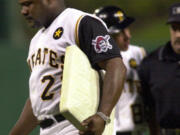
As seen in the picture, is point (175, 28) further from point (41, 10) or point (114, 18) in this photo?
point (41, 10)

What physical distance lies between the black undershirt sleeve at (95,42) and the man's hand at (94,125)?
386 millimetres

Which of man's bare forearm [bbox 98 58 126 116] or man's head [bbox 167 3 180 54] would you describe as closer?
man's bare forearm [bbox 98 58 126 116]

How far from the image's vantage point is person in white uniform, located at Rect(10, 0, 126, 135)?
3354 mm

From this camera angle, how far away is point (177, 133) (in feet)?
18.2

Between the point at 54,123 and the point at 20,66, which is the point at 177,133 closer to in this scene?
the point at 54,123

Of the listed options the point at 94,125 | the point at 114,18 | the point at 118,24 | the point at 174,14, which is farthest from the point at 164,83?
the point at 94,125

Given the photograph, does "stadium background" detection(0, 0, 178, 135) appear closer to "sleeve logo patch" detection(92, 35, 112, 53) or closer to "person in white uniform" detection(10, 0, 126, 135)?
"person in white uniform" detection(10, 0, 126, 135)

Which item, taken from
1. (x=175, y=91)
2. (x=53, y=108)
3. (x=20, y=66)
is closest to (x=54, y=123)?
(x=53, y=108)

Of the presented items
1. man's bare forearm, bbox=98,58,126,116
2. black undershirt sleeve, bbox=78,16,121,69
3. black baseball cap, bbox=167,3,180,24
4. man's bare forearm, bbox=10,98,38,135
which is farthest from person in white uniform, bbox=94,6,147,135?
man's bare forearm, bbox=98,58,126,116

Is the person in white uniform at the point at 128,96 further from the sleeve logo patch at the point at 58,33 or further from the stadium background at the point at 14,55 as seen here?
the sleeve logo patch at the point at 58,33

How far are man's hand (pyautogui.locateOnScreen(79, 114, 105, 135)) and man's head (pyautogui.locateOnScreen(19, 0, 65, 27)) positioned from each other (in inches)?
33.1

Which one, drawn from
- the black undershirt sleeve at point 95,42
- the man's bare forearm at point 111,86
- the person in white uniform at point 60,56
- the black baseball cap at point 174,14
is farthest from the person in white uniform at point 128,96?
the man's bare forearm at point 111,86

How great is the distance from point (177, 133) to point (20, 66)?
3.08 meters

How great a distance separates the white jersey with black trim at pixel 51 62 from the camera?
11.8 feet
